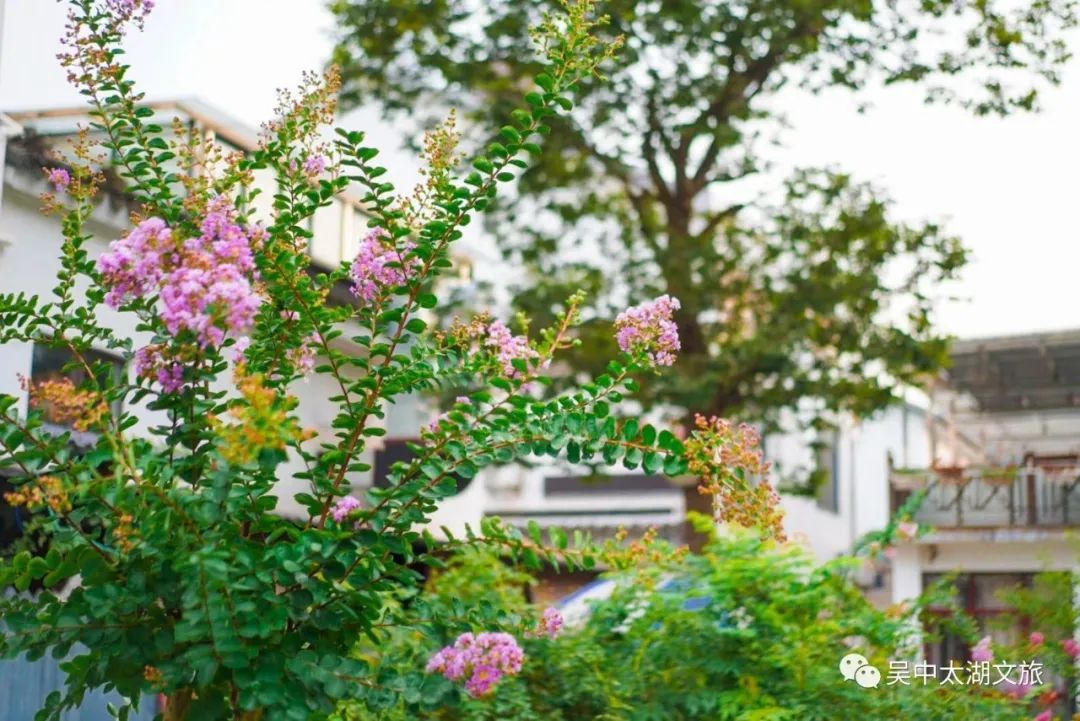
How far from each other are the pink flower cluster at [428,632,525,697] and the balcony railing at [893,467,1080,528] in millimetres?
11449

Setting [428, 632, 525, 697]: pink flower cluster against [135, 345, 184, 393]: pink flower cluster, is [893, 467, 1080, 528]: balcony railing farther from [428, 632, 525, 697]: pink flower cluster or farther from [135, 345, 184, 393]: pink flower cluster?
[135, 345, 184, 393]: pink flower cluster

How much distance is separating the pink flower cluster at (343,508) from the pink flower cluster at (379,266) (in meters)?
0.33

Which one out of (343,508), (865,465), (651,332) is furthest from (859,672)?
(865,465)

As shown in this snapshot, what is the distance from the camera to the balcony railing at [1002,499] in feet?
42.9

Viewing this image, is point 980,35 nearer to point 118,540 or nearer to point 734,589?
point 734,589

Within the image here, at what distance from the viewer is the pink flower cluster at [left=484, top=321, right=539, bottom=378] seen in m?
2.38

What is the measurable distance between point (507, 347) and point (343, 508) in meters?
0.42

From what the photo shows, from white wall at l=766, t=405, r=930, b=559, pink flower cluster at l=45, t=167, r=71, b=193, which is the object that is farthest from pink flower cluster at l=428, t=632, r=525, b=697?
white wall at l=766, t=405, r=930, b=559

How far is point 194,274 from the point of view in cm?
184

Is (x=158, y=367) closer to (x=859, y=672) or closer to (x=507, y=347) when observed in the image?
(x=507, y=347)

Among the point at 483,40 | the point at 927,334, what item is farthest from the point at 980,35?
the point at 483,40

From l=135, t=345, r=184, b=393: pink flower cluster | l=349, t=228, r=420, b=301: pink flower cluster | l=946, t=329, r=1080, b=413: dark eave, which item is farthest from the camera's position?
l=946, t=329, r=1080, b=413: dark eave

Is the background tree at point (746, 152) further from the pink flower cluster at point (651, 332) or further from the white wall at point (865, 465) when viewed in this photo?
the white wall at point (865, 465)

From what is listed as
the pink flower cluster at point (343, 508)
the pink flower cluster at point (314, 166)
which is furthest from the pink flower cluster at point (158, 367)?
the pink flower cluster at point (314, 166)
